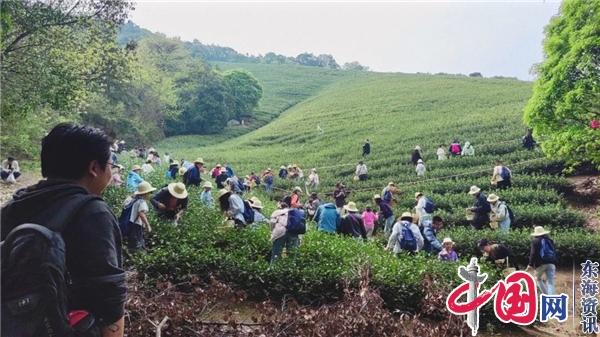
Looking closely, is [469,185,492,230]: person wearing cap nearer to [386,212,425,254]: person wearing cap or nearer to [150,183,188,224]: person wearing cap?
[386,212,425,254]: person wearing cap

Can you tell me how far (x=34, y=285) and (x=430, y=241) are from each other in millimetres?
10273

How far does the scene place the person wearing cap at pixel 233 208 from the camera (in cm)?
1091

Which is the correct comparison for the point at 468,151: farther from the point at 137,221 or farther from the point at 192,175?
the point at 137,221

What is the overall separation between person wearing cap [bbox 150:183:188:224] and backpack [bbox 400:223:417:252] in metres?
4.42

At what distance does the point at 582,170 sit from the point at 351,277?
1634 cm

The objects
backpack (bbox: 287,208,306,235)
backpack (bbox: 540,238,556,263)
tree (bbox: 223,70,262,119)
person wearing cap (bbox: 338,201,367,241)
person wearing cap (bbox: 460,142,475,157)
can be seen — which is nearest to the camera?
backpack (bbox: 287,208,306,235)

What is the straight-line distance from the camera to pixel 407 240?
34.7ft

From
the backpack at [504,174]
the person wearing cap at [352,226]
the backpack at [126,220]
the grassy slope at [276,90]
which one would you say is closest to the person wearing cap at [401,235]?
the person wearing cap at [352,226]

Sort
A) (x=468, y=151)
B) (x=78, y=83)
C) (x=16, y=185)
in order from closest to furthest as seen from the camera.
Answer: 1. (x=78, y=83)
2. (x=16, y=185)
3. (x=468, y=151)

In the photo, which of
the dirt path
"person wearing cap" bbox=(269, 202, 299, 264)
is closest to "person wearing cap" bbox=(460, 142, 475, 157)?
"person wearing cap" bbox=(269, 202, 299, 264)

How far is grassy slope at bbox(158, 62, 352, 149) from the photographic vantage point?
50784 millimetres

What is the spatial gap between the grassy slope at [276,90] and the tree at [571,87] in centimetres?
3675

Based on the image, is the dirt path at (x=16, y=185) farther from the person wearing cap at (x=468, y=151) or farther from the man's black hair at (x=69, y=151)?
the person wearing cap at (x=468, y=151)

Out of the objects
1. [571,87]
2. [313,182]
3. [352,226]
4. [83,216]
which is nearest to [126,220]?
[352,226]
